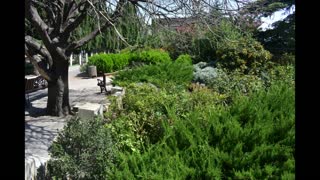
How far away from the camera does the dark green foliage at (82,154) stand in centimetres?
352

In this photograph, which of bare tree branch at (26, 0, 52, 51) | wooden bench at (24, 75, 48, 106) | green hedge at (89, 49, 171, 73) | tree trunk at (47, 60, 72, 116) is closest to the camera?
bare tree branch at (26, 0, 52, 51)

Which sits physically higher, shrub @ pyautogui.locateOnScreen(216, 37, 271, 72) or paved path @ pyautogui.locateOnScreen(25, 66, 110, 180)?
shrub @ pyautogui.locateOnScreen(216, 37, 271, 72)

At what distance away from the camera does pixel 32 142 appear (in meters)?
6.19

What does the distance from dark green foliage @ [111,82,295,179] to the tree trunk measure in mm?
4899

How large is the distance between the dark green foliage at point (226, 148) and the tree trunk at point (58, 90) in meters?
4.90

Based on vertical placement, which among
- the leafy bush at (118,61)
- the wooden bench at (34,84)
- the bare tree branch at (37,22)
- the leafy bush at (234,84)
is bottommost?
the wooden bench at (34,84)

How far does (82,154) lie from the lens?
3.55m

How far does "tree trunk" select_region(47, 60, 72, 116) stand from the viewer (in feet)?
27.9

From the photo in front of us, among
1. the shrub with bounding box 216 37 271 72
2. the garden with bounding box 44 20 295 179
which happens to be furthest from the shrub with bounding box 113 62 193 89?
the garden with bounding box 44 20 295 179

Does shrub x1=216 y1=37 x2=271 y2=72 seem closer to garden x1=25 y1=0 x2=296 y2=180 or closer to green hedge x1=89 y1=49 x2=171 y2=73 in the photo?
garden x1=25 y1=0 x2=296 y2=180

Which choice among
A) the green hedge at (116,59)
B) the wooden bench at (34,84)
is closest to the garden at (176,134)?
the wooden bench at (34,84)

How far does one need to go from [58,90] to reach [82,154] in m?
5.24

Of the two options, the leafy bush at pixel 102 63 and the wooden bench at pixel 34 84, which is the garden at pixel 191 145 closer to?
the wooden bench at pixel 34 84
